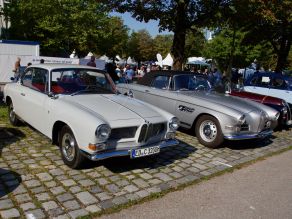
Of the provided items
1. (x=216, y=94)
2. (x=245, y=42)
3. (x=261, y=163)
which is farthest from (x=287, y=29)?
(x=261, y=163)

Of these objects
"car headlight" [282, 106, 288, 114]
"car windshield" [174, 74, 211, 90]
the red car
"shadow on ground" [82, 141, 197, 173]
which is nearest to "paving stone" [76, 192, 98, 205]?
"shadow on ground" [82, 141, 197, 173]

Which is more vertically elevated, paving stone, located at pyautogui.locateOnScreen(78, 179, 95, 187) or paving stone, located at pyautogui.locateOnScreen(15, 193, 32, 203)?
paving stone, located at pyautogui.locateOnScreen(78, 179, 95, 187)

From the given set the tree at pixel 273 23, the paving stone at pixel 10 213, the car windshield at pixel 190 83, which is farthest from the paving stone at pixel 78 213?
the tree at pixel 273 23

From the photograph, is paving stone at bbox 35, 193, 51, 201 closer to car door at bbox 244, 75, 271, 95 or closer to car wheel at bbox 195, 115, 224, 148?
car wheel at bbox 195, 115, 224, 148

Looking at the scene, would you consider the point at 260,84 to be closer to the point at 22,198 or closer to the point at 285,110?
the point at 285,110

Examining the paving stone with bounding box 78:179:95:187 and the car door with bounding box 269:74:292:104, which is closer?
the paving stone with bounding box 78:179:95:187

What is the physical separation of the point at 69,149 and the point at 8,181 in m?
1.00

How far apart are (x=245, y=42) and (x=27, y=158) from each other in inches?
605

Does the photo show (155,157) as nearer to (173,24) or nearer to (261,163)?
(261,163)

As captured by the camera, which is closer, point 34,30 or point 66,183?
point 66,183

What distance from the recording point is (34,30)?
27547 mm

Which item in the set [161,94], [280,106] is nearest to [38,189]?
[161,94]

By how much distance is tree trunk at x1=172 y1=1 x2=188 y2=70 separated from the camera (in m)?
11.6

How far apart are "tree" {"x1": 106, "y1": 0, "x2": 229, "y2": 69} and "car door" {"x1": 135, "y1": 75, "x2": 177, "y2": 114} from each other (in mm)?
4197
